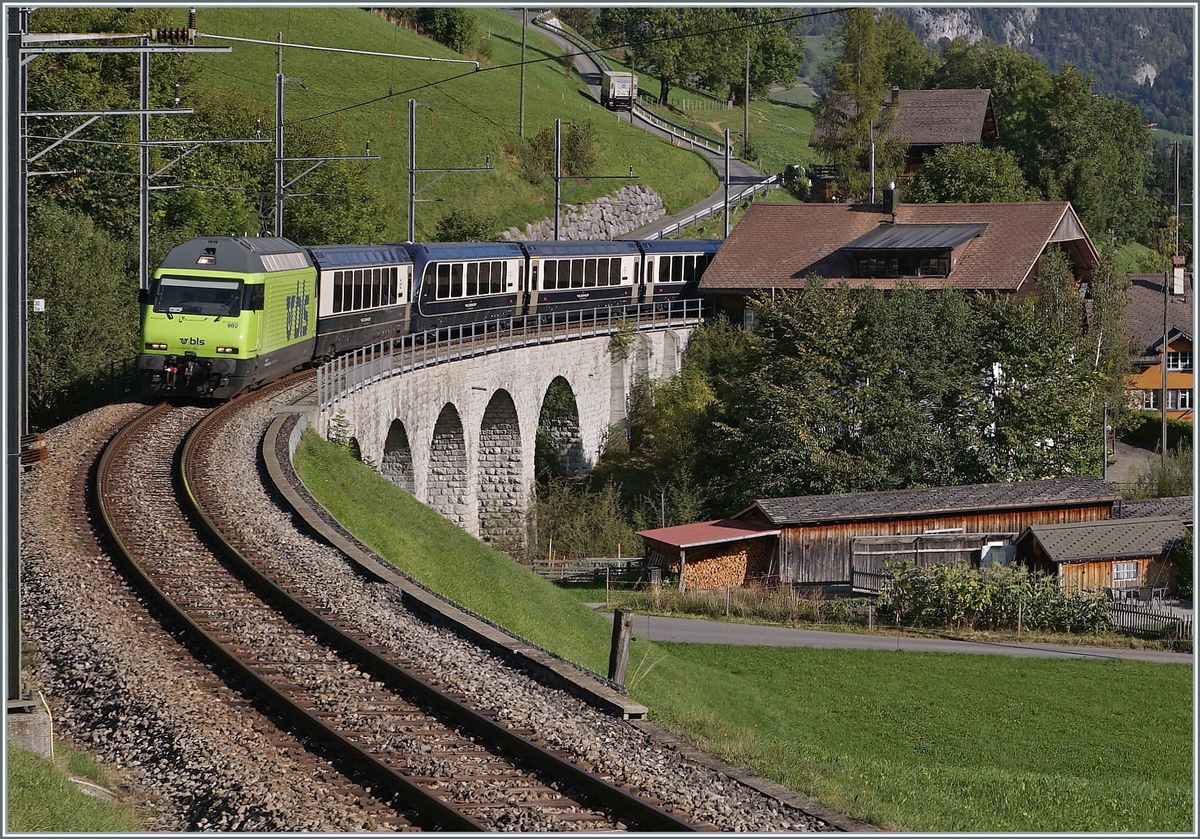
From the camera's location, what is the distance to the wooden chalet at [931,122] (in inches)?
3243

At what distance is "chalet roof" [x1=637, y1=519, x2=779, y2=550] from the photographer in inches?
1519

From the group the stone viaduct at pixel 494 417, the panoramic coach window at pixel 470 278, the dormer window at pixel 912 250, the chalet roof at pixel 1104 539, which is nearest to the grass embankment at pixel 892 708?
the stone viaduct at pixel 494 417

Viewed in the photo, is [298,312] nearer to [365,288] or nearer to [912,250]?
[365,288]

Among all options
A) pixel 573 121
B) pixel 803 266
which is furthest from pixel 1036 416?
pixel 573 121

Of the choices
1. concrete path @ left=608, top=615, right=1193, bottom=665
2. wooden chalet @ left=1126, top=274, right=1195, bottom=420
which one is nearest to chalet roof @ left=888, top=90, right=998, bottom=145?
wooden chalet @ left=1126, top=274, right=1195, bottom=420

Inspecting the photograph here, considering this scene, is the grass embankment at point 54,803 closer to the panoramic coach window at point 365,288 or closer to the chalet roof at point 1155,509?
the panoramic coach window at point 365,288

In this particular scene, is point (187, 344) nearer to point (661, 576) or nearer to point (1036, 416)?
point (661, 576)

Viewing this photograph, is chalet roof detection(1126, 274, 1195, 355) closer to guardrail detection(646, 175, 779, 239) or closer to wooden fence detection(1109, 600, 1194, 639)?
guardrail detection(646, 175, 779, 239)

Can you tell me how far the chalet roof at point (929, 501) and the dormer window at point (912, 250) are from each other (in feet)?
50.7

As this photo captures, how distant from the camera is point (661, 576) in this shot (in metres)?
39.2

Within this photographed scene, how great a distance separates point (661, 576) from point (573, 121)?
6039 cm

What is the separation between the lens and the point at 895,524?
3947 cm

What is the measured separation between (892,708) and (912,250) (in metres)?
31.8

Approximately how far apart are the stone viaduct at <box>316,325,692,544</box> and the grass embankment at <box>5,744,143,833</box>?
16.8 meters
